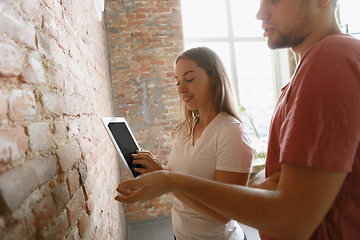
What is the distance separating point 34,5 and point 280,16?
→ 802 mm

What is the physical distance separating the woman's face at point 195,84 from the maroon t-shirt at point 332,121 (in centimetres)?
72

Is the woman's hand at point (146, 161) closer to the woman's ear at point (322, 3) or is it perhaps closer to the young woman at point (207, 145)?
the young woman at point (207, 145)

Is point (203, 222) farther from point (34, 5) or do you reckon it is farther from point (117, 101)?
point (117, 101)

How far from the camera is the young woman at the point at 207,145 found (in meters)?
0.98

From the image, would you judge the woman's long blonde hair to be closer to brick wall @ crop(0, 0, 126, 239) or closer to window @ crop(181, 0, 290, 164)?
brick wall @ crop(0, 0, 126, 239)

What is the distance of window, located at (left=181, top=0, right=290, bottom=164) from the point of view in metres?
3.66

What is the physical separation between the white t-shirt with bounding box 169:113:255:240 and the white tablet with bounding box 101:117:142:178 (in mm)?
291

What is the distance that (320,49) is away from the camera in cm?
53

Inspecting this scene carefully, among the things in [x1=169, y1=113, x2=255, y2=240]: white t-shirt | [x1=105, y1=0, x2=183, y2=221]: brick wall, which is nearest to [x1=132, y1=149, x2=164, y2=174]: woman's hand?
[x1=169, y1=113, x2=255, y2=240]: white t-shirt

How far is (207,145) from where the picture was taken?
1.10m

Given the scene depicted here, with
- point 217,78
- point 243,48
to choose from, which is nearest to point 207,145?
point 217,78

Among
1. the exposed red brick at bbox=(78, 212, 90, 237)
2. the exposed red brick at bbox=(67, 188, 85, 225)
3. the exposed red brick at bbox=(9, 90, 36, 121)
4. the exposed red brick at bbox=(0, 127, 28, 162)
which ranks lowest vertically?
the exposed red brick at bbox=(78, 212, 90, 237)

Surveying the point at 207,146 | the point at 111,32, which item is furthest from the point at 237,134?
the point at 111,32

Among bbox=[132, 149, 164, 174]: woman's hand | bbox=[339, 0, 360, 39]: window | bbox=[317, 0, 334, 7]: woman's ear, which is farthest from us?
bbox=[339, 0, 360, 39]: window
